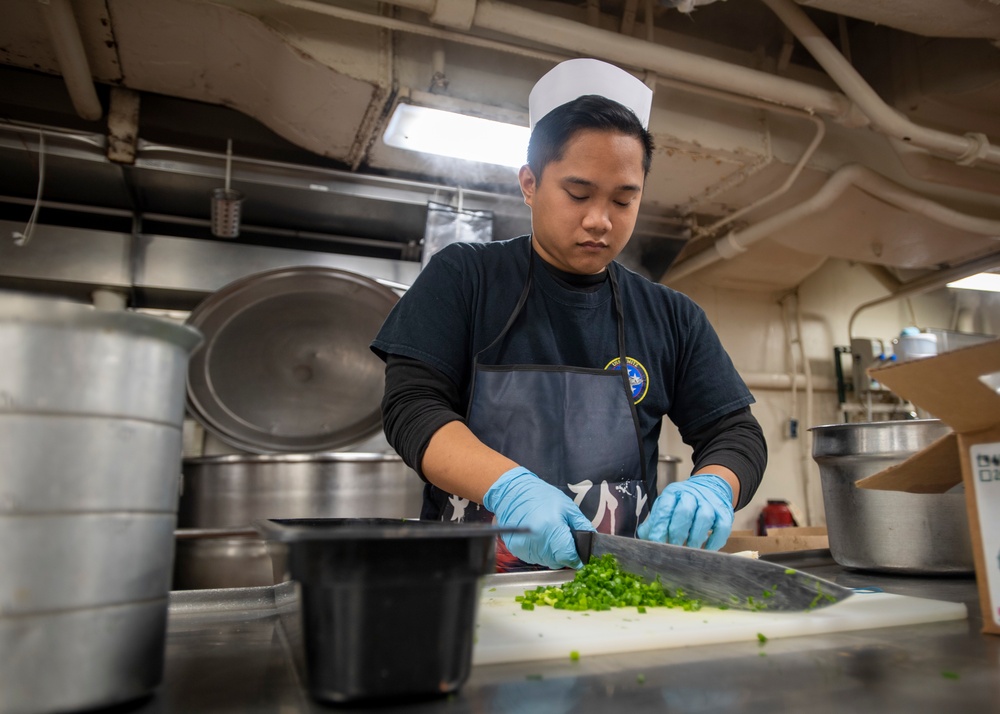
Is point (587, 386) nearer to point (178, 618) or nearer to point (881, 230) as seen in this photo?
point (178, 618)

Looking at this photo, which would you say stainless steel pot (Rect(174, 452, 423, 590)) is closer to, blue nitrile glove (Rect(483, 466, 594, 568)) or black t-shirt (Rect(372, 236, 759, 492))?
black t-shirt (Rect(372, 236, 759, 492))

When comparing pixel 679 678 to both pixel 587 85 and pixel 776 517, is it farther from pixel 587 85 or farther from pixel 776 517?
pixel 776 517

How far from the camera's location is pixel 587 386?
1679 mm

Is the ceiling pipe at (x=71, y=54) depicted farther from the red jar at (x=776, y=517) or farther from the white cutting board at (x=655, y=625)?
the red jar at (x=776, y=517)

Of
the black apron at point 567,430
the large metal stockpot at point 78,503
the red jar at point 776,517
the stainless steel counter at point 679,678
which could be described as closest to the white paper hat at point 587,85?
the black apron at point 567,430

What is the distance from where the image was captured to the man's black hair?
1.58 metres

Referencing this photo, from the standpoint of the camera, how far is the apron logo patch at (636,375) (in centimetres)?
175

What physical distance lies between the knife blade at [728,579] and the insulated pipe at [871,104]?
2.44 meters

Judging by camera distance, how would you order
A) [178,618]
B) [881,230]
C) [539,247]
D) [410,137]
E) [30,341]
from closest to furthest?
[30,341], [178,618], [539,247], [410,137], [881,230]

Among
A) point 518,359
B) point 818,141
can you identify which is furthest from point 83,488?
point 818,141

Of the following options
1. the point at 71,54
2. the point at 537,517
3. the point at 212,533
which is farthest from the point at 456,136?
the point at 537,517

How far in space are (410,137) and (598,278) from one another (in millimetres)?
1489

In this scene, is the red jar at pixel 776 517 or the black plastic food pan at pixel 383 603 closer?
the black plastic food pan at pixel 383 603

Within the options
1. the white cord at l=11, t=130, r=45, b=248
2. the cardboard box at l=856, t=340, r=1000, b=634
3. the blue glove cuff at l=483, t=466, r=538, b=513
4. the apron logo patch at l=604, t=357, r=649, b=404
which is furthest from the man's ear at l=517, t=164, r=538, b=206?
the white cord at l=11, t=130, r=45, b=248
